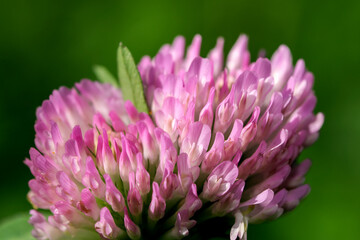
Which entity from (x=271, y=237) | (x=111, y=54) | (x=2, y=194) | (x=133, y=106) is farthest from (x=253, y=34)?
(x=133, y=106)

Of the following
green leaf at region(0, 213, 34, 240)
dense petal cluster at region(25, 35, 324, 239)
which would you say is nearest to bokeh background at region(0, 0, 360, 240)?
green leaf at region(0, 213, 34, 240)

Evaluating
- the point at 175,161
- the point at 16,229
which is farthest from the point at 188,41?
the point at 175,161

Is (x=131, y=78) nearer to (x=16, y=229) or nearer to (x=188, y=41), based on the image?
(x=16, y=229)

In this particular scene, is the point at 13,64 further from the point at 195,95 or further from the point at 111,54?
the point at 195,95

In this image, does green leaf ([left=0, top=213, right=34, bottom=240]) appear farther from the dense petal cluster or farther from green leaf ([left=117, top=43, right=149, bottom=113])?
green leaf ([left=117, top=43, right=149, bottom=113])

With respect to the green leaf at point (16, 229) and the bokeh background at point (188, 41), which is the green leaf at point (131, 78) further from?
the bokeh background at point (188, 41)

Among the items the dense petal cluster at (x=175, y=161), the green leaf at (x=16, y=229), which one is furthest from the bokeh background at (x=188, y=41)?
the dense petal cluster at (x=175, y=161)
